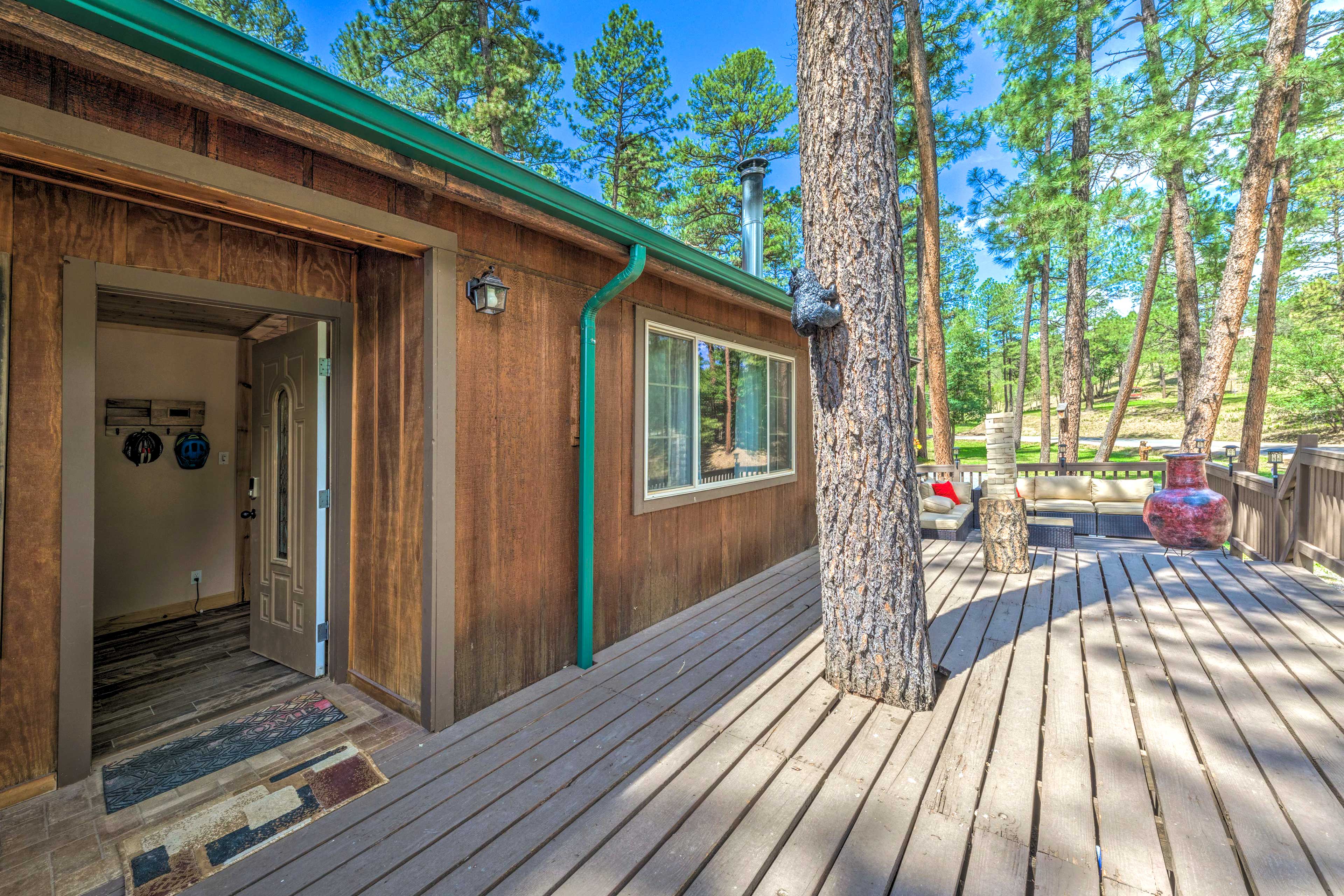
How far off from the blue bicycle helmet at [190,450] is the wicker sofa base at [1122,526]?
30.4ft

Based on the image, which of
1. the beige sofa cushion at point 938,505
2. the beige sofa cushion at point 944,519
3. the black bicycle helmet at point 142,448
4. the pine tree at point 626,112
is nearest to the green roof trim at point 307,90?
the black bicycle helmet at point 142,448

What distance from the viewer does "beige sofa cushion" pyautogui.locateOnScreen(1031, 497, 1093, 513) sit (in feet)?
22.3

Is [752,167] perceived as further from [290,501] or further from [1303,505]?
[1303,505]

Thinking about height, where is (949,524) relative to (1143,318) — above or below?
below

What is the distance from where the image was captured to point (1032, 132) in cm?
913

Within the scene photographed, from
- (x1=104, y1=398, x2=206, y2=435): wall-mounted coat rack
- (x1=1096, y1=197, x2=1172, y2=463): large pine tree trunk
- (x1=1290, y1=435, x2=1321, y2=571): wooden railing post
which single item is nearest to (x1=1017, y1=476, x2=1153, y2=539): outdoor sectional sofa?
(x1=1290, y1=435, x2=1321, y2=571): wooden railing post

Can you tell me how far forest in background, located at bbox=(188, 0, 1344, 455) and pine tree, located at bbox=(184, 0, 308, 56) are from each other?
33 mm

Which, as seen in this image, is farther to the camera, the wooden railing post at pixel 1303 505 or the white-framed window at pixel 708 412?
the wooden railing post at pixel 1303 505

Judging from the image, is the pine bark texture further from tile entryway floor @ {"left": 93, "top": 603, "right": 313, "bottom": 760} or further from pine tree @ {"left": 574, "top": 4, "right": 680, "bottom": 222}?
pine tree @ {"left": 574, "top": 4, "right": 680, "bottom": 222}

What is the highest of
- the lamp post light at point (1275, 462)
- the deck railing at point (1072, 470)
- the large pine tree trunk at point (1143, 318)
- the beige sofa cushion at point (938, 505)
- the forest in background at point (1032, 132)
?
the forest in background at point (1032, 132)

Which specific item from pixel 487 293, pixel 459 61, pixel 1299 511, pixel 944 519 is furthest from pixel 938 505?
pixel 459 61

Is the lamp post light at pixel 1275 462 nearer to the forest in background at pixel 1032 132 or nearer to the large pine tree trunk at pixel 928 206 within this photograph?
the forest in background at pixel 1032 132

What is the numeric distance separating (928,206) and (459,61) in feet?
25.6

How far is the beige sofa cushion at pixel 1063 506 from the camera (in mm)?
6793
